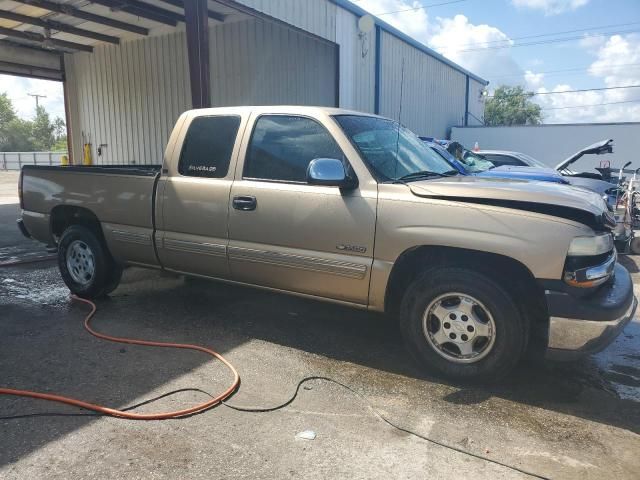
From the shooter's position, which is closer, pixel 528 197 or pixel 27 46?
pixel 528 197

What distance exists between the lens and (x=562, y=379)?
3781 mm

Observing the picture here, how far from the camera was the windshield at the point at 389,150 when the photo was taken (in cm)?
399

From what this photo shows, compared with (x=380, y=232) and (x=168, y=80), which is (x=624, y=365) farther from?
(x=168, y=80)

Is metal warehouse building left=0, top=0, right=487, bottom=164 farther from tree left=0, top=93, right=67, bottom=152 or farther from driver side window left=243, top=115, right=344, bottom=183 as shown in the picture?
tree left=0, top=93, right=67, bottom=152

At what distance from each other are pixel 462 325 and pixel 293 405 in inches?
49.4

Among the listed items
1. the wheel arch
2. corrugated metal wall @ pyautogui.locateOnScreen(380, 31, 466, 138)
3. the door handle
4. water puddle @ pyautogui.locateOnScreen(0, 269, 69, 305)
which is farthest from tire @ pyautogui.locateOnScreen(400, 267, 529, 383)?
corrugated metal wall @ pyautogui.locateOnScreen(380, 31, 466, 138)

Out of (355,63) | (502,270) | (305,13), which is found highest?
(305,13)

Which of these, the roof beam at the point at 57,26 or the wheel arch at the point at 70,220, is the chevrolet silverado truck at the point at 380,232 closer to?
the wheel arch at the point at 70,220

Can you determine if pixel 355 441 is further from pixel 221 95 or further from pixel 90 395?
pixel 221 95

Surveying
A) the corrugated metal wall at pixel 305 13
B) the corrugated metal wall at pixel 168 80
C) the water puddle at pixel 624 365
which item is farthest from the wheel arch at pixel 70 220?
the corrugated metal wall at pixel 168 80

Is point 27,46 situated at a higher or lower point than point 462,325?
higher

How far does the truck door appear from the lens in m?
4.47

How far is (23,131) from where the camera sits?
304 feet

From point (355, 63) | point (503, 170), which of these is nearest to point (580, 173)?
point (503, 170)
